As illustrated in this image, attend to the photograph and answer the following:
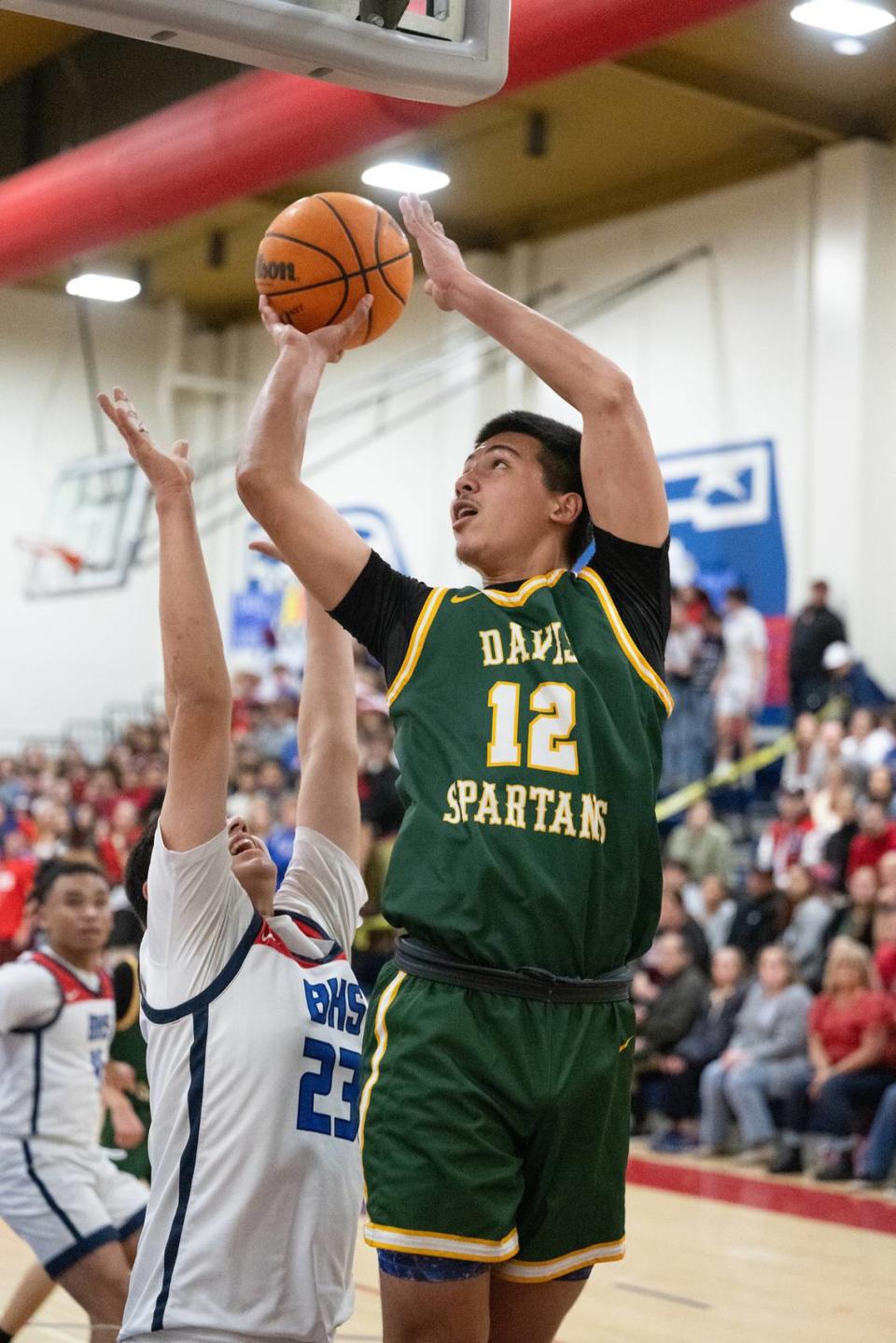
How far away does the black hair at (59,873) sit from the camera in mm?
5340

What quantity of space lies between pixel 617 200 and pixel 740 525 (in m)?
3.83

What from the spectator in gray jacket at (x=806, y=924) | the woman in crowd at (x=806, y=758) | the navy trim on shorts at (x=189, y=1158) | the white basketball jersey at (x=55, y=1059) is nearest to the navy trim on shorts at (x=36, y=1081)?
the white basketball jersey at (x=55, y=1059)

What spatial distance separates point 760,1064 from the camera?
404 inches

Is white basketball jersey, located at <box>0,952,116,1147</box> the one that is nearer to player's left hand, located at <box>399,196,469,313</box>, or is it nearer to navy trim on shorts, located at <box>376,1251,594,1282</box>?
navy trim on shorts, located at <box>376,1251,594,1282</box>

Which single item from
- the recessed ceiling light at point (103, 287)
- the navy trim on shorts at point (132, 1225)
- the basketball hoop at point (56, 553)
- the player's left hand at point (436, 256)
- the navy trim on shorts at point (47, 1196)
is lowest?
the navy trim on shorts at point (132, 1225)

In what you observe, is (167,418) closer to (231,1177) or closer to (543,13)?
(543,13)

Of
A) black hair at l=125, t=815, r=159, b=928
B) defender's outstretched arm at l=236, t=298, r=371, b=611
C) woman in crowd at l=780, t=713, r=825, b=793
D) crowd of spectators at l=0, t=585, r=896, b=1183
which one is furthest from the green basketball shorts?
woman in crowd at l=780, t=713, r=825, b=793

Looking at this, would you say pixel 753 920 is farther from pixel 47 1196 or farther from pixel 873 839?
pixel 47 1196

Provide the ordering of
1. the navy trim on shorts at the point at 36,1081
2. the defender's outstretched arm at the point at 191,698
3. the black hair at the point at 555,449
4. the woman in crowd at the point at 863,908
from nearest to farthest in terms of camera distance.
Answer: the defender's outstretched arm at the point at 191,698, the black hair at the point at 555,449, the navy trim on shorts at the point at 36,1081, the woman in crowd at the point at 863,908

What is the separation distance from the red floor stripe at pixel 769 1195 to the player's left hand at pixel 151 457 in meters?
6.58

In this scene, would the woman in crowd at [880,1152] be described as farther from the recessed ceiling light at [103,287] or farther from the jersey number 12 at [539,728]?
the recessed ceiling light at [103,287]

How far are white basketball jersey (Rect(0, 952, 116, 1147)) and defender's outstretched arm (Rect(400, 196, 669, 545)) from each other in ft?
9.77

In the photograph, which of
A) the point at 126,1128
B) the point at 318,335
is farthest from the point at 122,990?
the point at 318,335

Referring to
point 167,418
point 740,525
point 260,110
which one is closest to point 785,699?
point 740,525
